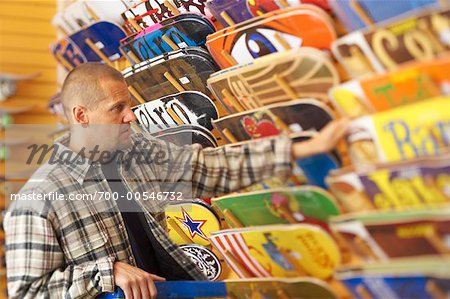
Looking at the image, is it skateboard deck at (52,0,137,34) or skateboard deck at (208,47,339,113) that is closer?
skateboard deck at (208,47,339,113)

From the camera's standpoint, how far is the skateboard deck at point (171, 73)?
2.88 m

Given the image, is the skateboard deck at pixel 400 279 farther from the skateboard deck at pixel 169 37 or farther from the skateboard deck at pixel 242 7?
the skateboard deck at pixel 169 37

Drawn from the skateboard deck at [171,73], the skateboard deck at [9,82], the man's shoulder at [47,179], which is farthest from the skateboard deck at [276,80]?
the skateboard deck at [9,82]

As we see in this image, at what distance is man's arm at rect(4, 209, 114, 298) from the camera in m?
2.53

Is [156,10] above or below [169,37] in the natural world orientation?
above

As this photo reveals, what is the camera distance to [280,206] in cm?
238

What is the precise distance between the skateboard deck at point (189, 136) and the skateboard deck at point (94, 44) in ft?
2.28

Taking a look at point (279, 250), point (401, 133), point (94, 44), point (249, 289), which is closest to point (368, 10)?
point (401, 133)

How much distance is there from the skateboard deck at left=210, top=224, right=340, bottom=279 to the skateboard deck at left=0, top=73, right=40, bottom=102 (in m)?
2.93

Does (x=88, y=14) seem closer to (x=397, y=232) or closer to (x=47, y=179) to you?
(x=47, y=179)

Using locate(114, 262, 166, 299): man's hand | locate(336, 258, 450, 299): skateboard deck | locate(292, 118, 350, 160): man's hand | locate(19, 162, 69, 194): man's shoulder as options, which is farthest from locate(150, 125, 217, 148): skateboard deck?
locate(336, 258, 450, 299): skateboard deck

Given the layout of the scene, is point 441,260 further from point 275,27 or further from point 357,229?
point 275,27

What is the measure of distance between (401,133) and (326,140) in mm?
296

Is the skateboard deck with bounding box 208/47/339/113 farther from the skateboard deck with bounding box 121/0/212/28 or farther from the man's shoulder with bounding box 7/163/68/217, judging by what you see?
the man's shoulder with bounding box 7/163/68/217
